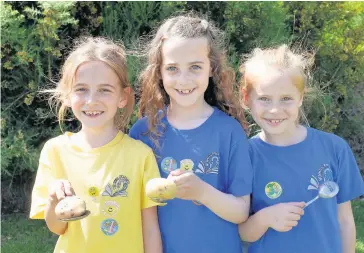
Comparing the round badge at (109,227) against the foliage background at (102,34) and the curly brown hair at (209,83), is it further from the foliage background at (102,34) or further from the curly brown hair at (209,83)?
the foliage background at (102,34)

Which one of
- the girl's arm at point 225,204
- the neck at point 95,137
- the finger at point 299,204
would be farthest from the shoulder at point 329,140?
the neck at point 95,137

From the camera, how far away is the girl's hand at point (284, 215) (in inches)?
104

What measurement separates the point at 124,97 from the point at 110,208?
55 cm

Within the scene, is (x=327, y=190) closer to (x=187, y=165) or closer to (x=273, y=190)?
(x=273, y=190)

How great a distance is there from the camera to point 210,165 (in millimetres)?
2664

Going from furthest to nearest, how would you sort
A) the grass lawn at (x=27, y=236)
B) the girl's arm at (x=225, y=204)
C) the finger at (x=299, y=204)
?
the grass lawn at (x=27, y=236), the finger at (x=299, y=204), the girl's arm at (x=225, y=204)

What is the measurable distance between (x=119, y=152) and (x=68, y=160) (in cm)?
23

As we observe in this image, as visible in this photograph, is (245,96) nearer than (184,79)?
No

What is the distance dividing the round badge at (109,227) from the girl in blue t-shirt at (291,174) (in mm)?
578

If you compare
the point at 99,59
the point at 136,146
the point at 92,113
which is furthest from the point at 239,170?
the point at 99,59

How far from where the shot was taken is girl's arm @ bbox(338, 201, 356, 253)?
9.39 ft

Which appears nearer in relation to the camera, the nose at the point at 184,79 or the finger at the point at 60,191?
the finger at the point at 60,191

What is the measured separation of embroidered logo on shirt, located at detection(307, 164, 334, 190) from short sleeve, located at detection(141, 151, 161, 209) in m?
0.70

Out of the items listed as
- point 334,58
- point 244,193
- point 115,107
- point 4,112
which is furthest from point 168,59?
point 334,58
